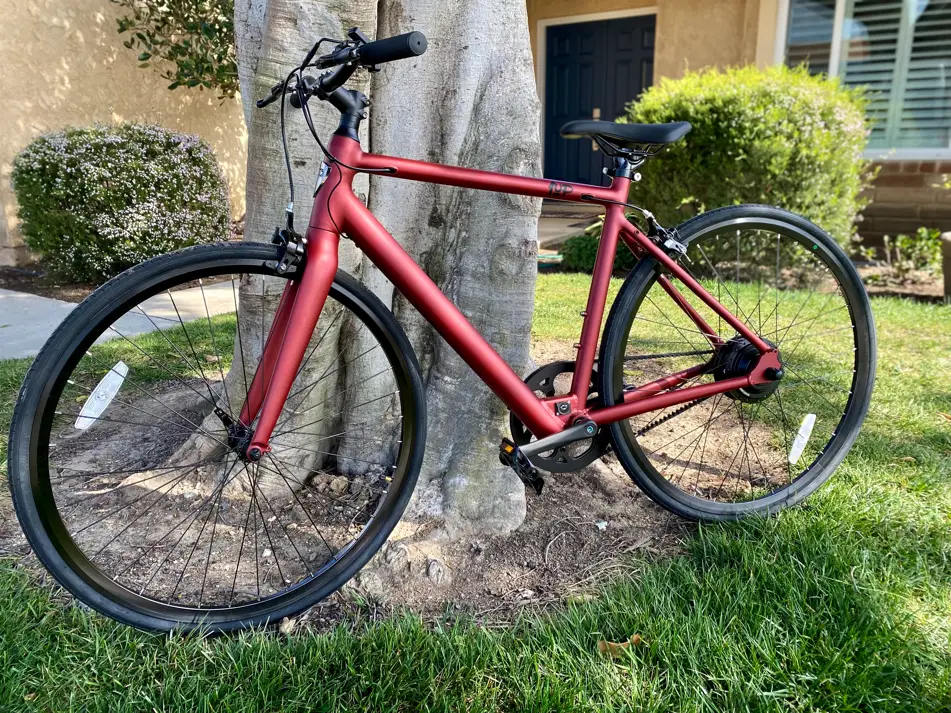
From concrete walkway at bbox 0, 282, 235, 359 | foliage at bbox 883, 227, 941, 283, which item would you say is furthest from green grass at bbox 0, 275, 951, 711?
foliage at bbox 883, 227, 941, 283

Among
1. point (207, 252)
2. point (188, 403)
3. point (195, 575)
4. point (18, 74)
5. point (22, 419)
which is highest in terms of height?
point (18, 74)

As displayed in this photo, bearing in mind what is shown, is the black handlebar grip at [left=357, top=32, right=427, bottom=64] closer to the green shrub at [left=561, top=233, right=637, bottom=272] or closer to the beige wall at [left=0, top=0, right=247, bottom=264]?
the green shrub at [left=561, top=233, right=637, bottom=272]

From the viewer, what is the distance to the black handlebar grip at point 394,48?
59.8 inches

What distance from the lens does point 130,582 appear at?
6.65 feet

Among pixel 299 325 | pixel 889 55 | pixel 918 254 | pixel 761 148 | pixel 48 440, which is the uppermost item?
pixel 889 55

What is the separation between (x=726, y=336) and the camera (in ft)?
8.28

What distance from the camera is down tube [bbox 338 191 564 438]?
1794 mm

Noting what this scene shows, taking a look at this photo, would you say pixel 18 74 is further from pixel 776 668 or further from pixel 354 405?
pixel 776 668

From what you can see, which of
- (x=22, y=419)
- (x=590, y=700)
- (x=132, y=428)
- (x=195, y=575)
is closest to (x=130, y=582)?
(x=195, y=575)

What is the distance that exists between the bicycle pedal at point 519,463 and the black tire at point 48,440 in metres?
0.26

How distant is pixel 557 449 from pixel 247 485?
1109 millimetres

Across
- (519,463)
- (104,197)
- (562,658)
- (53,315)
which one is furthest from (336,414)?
(104,197)

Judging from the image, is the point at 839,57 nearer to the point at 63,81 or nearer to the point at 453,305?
the point at 453,305

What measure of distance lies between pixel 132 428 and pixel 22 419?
1449mm
